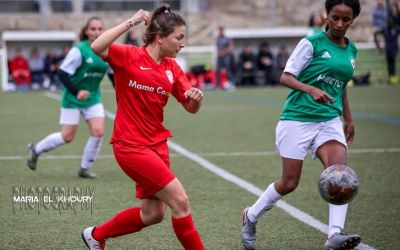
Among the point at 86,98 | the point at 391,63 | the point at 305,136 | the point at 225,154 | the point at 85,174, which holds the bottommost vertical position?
the point at 391,63

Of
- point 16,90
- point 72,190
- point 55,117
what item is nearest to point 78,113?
point 72,190

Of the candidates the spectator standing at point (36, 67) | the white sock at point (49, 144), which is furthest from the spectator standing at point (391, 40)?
the white sock at point (49, 144)

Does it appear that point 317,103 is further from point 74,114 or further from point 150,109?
point 74,114

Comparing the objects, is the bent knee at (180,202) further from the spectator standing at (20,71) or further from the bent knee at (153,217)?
the spectator standing at (20,71)

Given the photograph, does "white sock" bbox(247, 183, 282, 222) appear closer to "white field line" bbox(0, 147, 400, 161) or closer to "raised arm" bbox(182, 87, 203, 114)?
"raised arm" bbox(182, 87, 203, 114)

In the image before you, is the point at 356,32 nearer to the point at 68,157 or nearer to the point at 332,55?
the point at 68,157

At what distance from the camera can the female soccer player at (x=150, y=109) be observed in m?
5.22

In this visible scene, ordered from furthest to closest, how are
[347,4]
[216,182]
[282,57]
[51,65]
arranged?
[51,65], [282,57], [216,182], [347,4]

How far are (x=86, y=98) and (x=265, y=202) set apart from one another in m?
3.73

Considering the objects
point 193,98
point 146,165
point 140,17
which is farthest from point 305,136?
point 140,17

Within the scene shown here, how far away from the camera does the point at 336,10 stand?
588cm

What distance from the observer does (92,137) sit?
9.59 metres

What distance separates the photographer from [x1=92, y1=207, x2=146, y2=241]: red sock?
5527 mm

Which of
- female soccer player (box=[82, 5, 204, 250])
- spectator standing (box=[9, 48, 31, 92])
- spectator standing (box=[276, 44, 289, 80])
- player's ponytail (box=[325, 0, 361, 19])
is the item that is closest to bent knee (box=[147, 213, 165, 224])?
female soccer player (box=[82, 5, 204, 250])
